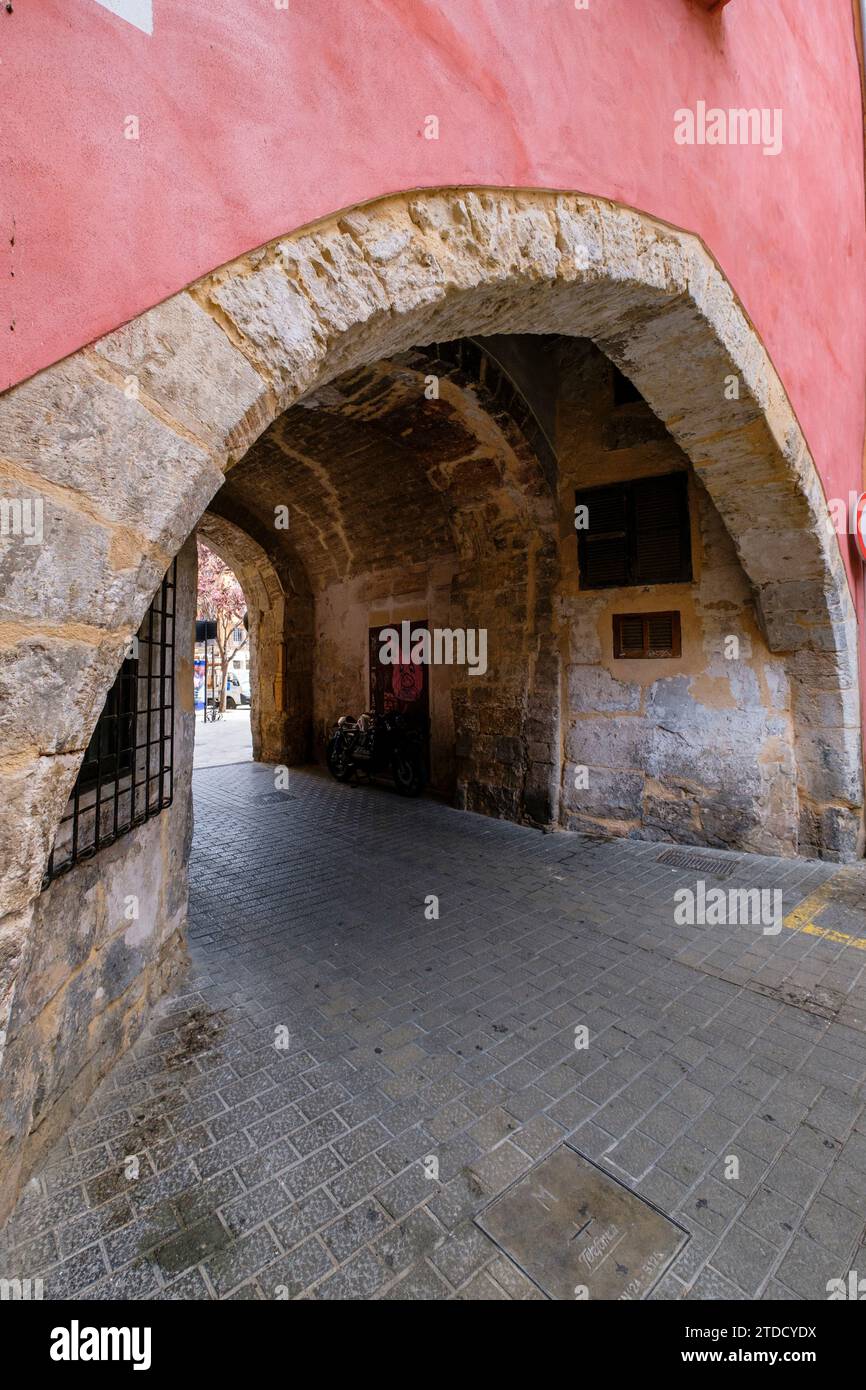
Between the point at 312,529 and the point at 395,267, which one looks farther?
the point at 312,529

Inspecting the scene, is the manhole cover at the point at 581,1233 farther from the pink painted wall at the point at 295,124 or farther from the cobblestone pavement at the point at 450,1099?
the pink painted wall at the point at 295,124

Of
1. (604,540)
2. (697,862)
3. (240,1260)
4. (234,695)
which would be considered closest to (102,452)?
(240,1260)

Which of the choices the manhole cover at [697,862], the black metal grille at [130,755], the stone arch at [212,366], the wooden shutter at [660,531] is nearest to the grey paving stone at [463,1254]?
the stone arch at [212,366]

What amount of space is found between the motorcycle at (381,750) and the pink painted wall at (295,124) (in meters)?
5.27

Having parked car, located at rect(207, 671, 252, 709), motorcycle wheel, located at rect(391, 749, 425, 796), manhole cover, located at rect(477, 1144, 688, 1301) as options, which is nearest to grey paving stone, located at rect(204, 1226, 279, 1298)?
manhole cover, located at rect(477, 1144, 688, 1301)

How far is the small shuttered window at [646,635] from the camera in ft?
16.1

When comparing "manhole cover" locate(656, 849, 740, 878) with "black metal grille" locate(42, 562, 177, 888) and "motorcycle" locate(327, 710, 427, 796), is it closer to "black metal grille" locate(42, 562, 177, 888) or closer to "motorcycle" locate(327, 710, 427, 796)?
"motorcycle" locate(327, 710, 427, 796)

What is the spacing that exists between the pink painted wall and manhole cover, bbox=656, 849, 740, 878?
145 inches

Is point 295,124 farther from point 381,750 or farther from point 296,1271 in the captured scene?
point 381,750

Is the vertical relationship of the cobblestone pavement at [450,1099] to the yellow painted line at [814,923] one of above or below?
below

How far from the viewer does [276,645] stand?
890 cm
